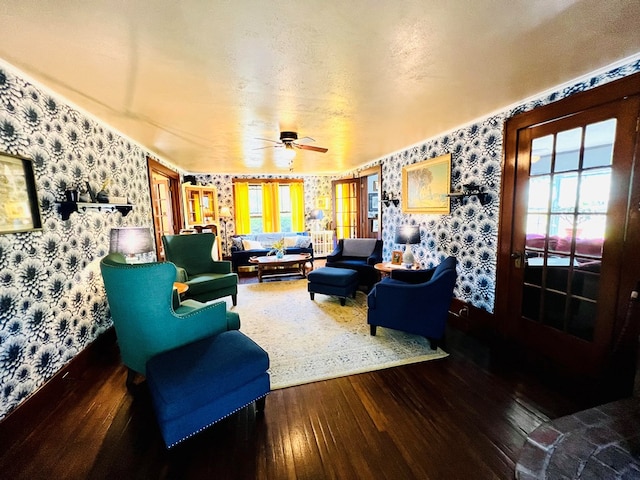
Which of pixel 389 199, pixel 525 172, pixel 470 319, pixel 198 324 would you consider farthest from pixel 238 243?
pixel 525 172

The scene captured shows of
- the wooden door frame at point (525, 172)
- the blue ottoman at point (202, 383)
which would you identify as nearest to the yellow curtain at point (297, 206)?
the wooden door frame at point (525, 172)

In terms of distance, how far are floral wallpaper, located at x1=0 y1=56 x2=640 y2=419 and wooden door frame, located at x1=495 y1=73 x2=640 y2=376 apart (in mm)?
86

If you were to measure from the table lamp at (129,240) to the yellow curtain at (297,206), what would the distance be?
16.3 ft

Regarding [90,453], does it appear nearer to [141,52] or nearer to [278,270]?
[141,52]


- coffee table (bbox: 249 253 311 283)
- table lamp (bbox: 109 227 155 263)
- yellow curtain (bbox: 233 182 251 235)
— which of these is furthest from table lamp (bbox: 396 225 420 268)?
yellow curtain (bbox: 233 182 251 235)

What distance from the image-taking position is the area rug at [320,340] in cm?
229

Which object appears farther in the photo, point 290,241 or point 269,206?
point 269,206

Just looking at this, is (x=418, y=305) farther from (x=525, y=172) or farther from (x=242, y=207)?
(x=242, y=207)

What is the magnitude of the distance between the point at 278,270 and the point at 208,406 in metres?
4.42

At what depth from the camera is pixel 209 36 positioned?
1.38 m

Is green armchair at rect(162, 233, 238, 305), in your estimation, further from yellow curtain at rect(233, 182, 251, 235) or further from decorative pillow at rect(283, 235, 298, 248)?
yellow curtain at rect(233, 182, 251, 235)

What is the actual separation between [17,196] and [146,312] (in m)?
1.11

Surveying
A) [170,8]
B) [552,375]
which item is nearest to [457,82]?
[170,8]

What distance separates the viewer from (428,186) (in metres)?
3.70
